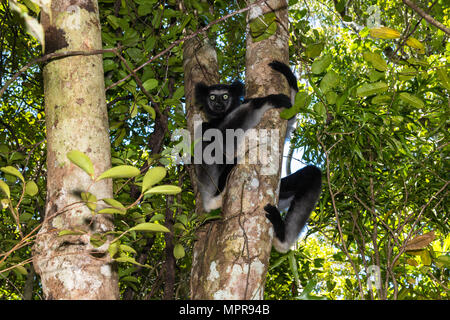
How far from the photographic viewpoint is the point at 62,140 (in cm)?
156

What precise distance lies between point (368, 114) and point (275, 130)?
2.48ft

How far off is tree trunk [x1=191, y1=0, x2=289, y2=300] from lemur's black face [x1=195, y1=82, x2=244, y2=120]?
110 centimetres

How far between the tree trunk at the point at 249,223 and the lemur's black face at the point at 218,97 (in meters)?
1.10

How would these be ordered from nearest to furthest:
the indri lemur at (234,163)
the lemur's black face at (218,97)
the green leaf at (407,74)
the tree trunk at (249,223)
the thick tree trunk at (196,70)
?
the green leaf at (407,74)
the tree trunk at (249,223)
the indri lemur at (234,163)
the thick tree trunk at (196,70)
the lemur's black face at (218,97)

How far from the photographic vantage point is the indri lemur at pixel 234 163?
9.54 feet

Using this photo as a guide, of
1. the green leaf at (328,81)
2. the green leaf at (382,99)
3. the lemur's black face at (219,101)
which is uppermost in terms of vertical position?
the lemur's black face at (219,101)

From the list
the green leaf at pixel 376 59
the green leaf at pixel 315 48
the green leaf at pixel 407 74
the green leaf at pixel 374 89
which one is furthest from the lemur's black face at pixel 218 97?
the green leaf at pixel 407 74

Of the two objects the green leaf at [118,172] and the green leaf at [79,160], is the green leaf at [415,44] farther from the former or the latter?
the green leaf at [79,160]

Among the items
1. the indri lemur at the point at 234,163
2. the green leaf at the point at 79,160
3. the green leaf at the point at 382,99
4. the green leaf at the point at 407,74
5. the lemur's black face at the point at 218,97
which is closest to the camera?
the green leaf at the point at 79,160

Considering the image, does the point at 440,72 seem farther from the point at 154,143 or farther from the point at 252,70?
the point at 154,143

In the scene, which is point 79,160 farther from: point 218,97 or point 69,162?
point 218,97

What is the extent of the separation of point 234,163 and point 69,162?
1673 mm

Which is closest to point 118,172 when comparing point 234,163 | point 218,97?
point 234,163

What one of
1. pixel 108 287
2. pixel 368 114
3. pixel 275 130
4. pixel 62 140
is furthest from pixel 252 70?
pixel 108 287
